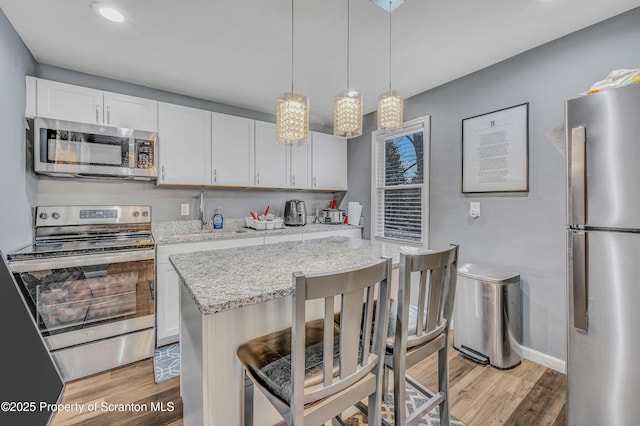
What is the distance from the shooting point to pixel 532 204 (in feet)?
7.22

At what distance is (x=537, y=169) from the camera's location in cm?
217

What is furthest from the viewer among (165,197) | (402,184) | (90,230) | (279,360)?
(402,184)

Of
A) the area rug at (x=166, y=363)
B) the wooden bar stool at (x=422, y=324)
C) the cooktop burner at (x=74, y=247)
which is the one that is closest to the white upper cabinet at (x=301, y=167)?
the cooktop burner at (x=74, y=247)

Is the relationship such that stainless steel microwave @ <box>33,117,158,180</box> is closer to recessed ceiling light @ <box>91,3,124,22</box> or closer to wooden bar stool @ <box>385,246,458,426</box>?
recessed ceiling light @ <box>91,3,124,22</box>

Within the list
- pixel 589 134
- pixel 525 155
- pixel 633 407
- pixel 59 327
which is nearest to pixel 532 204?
pixel 525 155

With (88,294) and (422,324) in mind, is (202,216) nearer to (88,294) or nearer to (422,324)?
(88,294)

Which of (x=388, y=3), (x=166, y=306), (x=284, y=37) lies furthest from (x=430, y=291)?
(x=166, y=306)

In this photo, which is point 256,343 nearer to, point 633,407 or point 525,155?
point 633,407

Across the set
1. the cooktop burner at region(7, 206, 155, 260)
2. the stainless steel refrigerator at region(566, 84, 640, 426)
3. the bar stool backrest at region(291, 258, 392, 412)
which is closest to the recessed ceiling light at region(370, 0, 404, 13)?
the stainless steel refrigerator at region(566, 84, 640, 426)

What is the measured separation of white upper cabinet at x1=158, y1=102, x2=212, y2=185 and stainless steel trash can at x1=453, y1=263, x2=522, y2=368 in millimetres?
2686

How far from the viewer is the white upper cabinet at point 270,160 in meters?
3.31

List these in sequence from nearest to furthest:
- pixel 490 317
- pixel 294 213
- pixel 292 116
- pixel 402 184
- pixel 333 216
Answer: pixel 292 116 → pixel 490 317 → pixel 402 184 → pixel 294 213 → pixel 333 216

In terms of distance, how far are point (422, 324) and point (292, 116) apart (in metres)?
1.25

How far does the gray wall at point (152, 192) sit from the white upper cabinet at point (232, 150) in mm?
307
